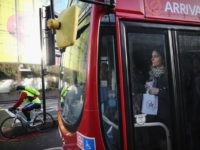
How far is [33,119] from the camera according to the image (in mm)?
11141

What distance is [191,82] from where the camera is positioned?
3830 millimetres

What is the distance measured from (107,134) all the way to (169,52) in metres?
1.14

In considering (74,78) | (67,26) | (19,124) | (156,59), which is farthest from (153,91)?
(19,124)

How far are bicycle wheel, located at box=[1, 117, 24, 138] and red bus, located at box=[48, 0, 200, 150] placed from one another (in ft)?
23.1

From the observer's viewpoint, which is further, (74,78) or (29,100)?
(29,100)

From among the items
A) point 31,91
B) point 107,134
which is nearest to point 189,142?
point 107,134

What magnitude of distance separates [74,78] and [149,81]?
0.92m

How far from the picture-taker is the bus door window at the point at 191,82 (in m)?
3.75

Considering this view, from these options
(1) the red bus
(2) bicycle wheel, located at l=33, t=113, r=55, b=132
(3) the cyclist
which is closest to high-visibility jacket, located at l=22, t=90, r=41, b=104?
(3) the cyclist

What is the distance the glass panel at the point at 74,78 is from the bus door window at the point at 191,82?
3.59 feet

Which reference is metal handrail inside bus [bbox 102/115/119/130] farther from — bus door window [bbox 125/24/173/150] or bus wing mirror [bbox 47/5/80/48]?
bus wing mirror [bbox 47/5/80/48]

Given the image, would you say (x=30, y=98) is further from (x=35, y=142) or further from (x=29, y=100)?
(x=35, y=142)

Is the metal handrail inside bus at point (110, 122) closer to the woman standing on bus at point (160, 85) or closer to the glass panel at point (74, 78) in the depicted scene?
the glass panel at point (74, 78)

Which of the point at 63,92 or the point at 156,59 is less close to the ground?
the point at 156,59
